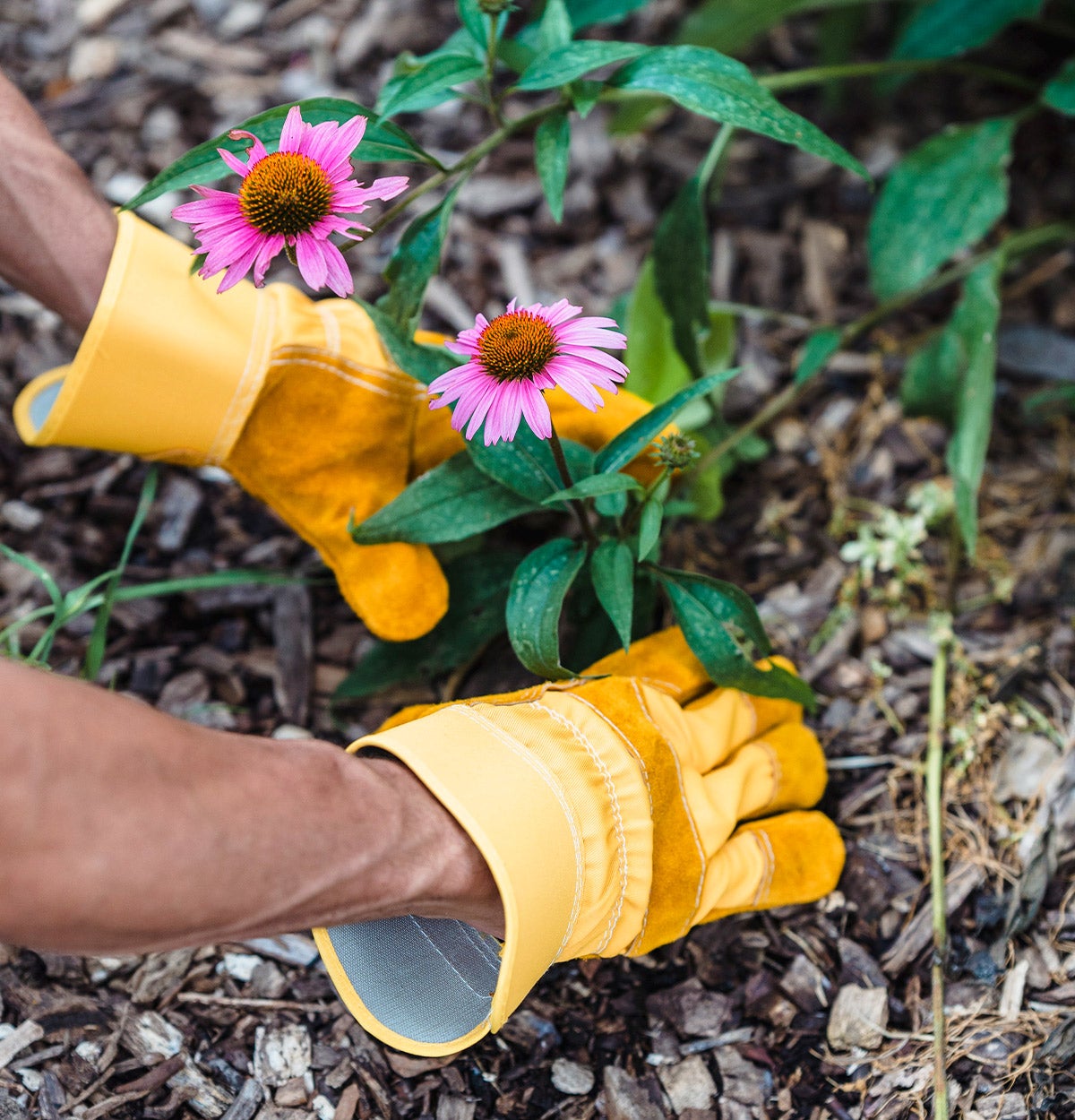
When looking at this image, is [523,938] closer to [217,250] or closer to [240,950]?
[240,950]

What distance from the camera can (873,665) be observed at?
4.41 feet

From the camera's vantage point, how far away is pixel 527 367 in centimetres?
85

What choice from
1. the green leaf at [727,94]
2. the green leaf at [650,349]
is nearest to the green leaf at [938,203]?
the green leaf at [650,349]

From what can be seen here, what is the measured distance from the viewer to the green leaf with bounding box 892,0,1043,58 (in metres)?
1.40

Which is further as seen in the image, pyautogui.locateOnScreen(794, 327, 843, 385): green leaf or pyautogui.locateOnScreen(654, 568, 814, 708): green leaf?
pyautogui.locateOnScreen(794, 327, 843, 385): green leaf

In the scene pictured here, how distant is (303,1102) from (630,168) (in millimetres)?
1504

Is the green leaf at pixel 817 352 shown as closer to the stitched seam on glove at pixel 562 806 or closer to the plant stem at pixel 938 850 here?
the plant stem at pixel 938 850

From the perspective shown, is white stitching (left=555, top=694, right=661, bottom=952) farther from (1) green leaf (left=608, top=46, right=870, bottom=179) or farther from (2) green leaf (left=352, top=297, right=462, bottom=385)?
(1) green leaf (left=608, top=46, right=870, bottom=179)

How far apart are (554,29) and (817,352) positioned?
57 centimetres

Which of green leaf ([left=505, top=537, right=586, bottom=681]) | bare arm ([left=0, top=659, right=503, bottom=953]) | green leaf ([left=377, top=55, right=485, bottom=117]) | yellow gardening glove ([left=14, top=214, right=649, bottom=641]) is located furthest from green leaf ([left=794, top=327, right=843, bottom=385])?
bare arm ([left=0, top=659, right=503, bottom=953])

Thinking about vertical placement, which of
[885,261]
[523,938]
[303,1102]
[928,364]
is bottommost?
[303,1102]

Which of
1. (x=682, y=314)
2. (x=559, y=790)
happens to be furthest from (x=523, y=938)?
(x=682, y=314)

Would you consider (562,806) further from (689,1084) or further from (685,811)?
(689,1084)

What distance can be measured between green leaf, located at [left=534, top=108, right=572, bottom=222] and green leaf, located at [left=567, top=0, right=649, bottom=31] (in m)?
0.30
